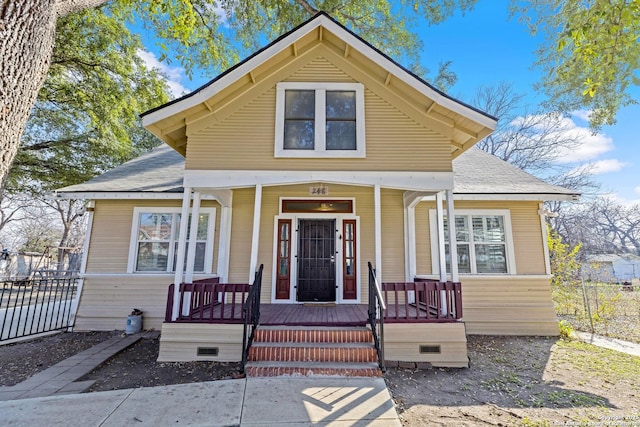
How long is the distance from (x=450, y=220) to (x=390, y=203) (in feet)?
6.35

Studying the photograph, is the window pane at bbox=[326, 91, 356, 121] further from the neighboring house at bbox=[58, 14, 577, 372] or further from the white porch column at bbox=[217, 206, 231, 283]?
the white porch column at bbox=[217, 206, 231, 283]

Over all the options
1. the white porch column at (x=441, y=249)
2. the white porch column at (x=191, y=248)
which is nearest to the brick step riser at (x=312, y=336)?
the white porch column at (x=191, y=248)

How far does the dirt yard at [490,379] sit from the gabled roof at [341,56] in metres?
4.23

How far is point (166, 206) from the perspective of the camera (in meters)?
7.35

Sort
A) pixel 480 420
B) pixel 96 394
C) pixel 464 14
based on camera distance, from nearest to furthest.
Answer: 1. pixel 480 420
2. pixel 96 394
3. pixel 464 14

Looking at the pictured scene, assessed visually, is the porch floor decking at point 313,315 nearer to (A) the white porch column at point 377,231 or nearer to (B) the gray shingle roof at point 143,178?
(A) the white porch column at point 377,231

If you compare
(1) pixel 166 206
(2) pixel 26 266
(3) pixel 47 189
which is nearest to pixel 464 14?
(1) pixel 166 206

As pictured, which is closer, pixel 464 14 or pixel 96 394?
pixel 96 394

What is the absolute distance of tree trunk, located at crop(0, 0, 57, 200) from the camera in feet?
7.64

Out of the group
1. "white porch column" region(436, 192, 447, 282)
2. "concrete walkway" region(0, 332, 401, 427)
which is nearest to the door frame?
"white porch column" region(436, 192, 447, 282)

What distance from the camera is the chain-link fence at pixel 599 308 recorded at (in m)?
7.55

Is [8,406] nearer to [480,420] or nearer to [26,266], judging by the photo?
[480,420]

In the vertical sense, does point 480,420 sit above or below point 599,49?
below

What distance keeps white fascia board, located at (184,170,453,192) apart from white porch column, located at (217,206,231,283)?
5.26 ft
